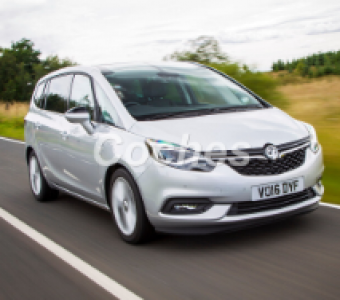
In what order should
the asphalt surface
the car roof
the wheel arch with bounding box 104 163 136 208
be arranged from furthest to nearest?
the car roof < the wheel arch with bounding box 104 163 136 208 < the asphalt surface

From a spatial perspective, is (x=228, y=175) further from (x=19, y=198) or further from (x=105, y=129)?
(x=19, y=198)

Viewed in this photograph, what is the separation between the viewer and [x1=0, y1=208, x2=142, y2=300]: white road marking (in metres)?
3.50

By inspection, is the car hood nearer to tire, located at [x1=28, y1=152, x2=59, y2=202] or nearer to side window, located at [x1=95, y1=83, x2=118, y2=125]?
side window, located at [x1=95, y1=83, x2=118, y2=125]

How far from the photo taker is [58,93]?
6215 mm

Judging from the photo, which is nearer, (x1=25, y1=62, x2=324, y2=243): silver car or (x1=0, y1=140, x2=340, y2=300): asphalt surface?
(x1=0, y1=140, x2=340, y2=300): asphalt surface

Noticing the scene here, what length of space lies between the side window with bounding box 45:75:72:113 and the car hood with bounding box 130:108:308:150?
1.77 m

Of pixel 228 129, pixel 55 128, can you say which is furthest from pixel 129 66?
pixel 228 129

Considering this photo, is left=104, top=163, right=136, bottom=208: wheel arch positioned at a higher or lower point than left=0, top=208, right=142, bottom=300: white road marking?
higher

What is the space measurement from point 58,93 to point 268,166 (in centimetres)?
311

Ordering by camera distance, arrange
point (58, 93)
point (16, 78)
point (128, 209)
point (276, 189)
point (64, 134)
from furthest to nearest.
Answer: point (16, 78)
point (58, 93)
point (64, 134)
point (128, 209)
point (276, 189)

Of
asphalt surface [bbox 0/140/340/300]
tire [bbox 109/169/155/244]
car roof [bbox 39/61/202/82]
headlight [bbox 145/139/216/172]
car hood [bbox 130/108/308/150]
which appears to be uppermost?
car roof [bbox 39/61/202/82]

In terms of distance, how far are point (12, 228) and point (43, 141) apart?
1272 millimetres

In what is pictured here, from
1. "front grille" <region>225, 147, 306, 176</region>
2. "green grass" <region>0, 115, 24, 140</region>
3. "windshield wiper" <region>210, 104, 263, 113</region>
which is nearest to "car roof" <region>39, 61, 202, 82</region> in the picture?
"windshield wiper" <region>210, 104, 263, 113</region>

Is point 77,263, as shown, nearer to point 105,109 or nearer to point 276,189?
point 105,109
